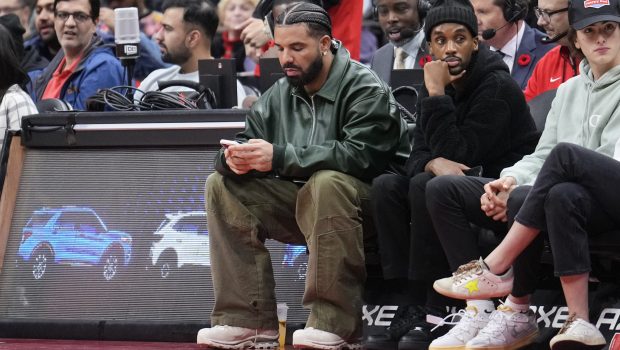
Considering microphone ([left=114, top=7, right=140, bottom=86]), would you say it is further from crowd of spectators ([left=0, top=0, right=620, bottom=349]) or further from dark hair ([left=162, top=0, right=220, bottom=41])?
crowd of spectators ([left=0, top=0, right=620, bottom=349])

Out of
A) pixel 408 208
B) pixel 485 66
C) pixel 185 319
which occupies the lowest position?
pixel 185 319

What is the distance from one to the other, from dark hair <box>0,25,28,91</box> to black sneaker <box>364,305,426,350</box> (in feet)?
9.81

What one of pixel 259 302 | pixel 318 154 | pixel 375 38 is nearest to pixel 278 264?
pixel 259 302

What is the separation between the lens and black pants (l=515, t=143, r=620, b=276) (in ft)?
15.6

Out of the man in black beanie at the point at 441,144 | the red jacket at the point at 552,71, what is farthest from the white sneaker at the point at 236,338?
the red jacket at the point at 552,71

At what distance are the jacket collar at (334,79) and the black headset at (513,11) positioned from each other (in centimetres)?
168

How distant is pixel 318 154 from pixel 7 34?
2.79 meters

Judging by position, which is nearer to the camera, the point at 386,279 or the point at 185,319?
the point at 386,279

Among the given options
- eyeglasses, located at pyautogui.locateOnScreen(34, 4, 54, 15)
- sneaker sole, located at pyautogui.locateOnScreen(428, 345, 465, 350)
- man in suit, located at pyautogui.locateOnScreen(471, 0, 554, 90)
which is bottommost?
sneaker sole, located at pyautogui.locateOnScreen(428, 345, 465, 350)

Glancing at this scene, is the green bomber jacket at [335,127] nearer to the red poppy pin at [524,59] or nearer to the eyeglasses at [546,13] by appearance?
the eyeglasses at [546,13]

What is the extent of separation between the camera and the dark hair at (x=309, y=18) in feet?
19.1

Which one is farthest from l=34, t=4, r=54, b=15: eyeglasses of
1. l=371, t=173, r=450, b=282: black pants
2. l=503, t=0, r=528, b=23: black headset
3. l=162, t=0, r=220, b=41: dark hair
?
l=371, t=173, r=450, b=282: black pants

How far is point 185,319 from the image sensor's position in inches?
247

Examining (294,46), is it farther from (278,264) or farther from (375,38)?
(375,38)
